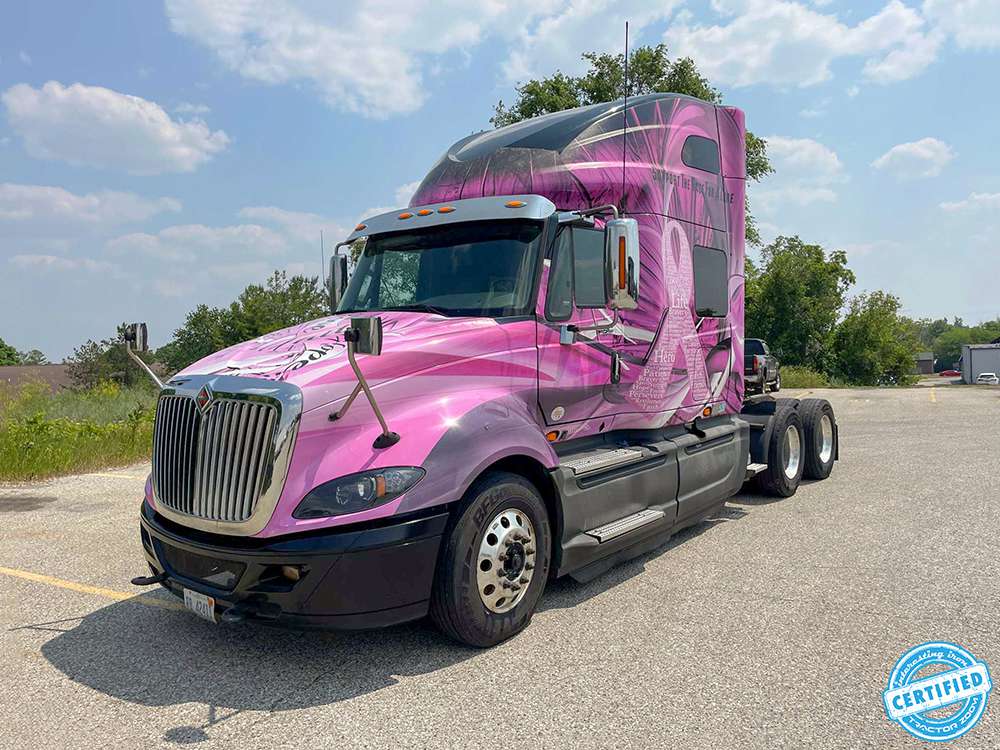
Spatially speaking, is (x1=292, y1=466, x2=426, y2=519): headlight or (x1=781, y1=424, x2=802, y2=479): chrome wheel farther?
(x1=781, y1=424, x2=802, y2=479): chrome wheel

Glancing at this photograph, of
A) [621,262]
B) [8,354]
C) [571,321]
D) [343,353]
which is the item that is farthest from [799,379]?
[8,354]

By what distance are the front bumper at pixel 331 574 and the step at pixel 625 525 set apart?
1458mm

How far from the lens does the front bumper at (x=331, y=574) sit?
12.2 feet

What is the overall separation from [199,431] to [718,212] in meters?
A: 5.02

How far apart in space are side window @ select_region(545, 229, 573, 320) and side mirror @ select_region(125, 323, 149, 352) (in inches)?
105

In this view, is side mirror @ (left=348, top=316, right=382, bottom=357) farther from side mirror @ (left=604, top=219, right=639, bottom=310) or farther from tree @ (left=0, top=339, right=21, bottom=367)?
tree @ (left=0, top=339, right=21, bottom=367)

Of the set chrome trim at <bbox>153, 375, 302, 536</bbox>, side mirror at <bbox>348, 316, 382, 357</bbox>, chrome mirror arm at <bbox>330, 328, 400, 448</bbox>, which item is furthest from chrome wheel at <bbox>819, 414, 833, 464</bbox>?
chrome trim at <bbox>153, 375, 302, 536</bbox>

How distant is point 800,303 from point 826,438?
39.0 meters

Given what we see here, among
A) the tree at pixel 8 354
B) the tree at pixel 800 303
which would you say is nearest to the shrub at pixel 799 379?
the tree at pixel 800 303

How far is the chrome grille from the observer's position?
12.6ft

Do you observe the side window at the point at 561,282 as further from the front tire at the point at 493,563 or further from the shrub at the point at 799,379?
the shrub at the point at 799,379

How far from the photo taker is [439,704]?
12.0 ft

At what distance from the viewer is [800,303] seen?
45.6 metres

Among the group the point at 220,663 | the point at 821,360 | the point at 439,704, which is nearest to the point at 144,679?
the point at 220,663
